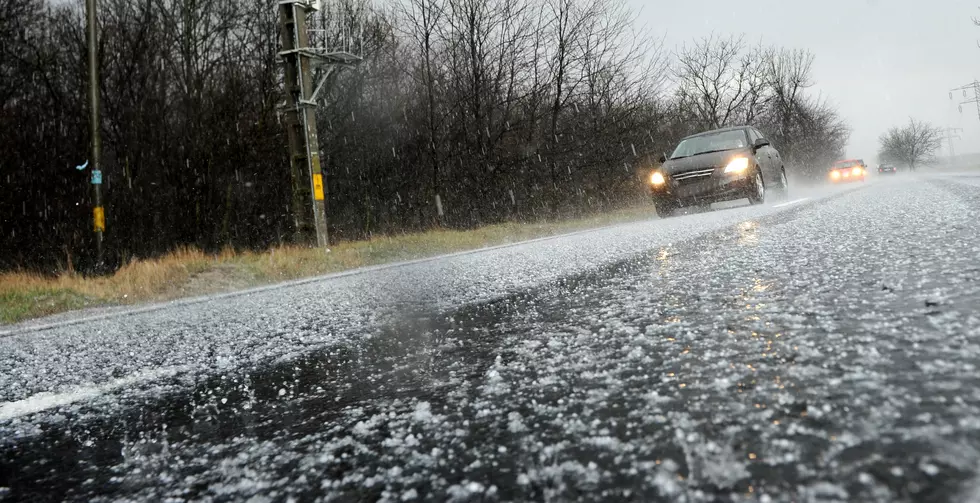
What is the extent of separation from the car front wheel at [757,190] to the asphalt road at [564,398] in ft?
27.0

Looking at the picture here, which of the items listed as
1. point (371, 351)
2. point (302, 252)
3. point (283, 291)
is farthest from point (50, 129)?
point (371, 351)

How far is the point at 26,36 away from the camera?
18.7 m

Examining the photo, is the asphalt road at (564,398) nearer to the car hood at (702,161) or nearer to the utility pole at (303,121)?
the car hood at (702,161)

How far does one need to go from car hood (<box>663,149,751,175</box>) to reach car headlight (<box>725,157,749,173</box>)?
0.28ft

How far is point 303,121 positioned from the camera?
12562 mm

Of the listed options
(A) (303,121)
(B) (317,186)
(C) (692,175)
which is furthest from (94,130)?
(C) (692,175)

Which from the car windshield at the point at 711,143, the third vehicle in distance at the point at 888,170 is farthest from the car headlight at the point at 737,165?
the third vehicle in distance at the point at 888,170

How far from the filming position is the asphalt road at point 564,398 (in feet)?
3.77

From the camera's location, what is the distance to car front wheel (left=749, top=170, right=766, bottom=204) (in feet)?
38.8

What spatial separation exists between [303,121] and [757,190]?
338 inches

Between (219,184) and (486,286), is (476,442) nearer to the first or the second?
(486,286)

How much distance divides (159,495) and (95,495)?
171mm

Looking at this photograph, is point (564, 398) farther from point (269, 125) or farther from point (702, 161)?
point (269, 125)

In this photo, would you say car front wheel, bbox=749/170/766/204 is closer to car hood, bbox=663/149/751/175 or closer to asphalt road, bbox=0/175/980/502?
car hood, bbox=663/149/751/175
